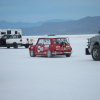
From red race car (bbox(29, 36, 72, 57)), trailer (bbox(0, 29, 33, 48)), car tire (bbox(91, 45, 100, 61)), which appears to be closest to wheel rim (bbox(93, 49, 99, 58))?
car tire (bbox(91, 45, 100, 61))

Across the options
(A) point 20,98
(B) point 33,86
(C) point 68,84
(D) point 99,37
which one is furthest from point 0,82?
(D) point 99,37

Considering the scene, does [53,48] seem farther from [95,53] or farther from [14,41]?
[14,41]

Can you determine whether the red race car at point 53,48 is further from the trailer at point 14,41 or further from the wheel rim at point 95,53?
the trailer at point 14,41

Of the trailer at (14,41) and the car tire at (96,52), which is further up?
the trailer at (14,41)

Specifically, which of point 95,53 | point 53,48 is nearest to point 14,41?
point 53,48

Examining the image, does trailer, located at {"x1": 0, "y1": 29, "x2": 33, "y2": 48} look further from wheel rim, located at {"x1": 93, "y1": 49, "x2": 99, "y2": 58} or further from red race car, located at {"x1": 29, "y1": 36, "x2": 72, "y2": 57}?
wheel rim, located at {"x1": 93, "y1": 49, "x2": 99, "y2": 58}

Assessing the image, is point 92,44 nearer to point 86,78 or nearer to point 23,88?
point 86,78

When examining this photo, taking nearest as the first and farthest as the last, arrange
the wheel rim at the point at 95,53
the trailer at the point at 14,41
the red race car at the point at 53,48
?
the wheel rim at the point at 95,53 → the red race car at the point at 53,48 → the trailer at the point at 14,41

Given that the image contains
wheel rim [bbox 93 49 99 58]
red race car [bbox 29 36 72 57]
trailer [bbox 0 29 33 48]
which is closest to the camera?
wheel rim [bbox 93 49 99 58]

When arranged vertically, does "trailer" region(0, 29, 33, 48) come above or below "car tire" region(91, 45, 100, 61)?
above

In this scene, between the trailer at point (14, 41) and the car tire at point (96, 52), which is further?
the trailer at point (14, 41)

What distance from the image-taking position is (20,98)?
7.30 meters

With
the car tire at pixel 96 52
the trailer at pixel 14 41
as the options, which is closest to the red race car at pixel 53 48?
the car tire at pixel 96 52

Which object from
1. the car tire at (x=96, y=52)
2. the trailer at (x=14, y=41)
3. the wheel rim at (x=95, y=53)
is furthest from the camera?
the trailer at (x=14, y=41)
